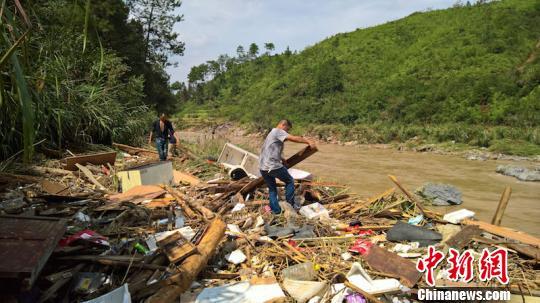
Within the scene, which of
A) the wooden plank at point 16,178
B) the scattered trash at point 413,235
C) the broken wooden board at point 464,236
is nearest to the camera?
the broken wooden board at point 464,236

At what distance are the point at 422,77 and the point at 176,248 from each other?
1152 inches

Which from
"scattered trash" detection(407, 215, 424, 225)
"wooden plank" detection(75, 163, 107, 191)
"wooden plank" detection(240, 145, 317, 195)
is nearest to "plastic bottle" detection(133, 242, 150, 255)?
"wooden plank" detection(240, 145, 317, 195)

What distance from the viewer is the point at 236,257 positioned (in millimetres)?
3818

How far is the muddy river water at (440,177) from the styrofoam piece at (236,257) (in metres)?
4.80

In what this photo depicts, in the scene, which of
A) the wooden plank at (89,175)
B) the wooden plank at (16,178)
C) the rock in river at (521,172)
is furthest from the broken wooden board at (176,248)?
the rock in river at (521,172)

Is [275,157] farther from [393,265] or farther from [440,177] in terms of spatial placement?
[440,177]

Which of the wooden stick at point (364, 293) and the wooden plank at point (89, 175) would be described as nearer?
the wooden stick at point (364, 293)

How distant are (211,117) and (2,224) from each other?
4674 centimetres

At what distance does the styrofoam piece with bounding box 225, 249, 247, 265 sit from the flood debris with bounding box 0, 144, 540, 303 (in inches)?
0.4

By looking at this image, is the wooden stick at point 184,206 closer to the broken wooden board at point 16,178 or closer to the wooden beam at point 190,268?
the wooden beam at point 190,268

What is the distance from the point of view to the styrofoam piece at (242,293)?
9.89 ft

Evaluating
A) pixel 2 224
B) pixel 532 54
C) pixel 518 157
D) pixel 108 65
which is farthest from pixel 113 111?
pixel 532 54

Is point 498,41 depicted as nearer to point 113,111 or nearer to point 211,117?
point 113,111

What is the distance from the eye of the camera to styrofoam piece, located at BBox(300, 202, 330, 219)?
5.20m
